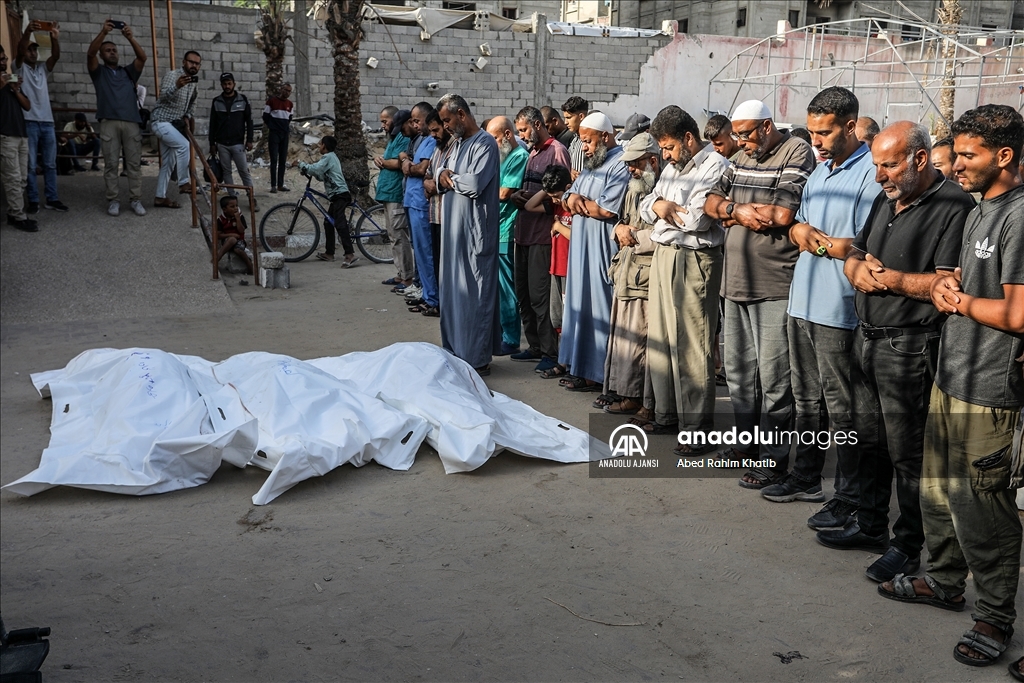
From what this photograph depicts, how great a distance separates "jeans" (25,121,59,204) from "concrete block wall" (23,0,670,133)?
4870mm

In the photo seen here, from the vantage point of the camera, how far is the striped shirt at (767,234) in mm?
4199

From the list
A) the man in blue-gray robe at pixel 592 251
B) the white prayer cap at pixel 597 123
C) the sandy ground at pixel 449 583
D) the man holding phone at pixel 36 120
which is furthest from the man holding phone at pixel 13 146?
the white prayer cap at pixel 597 123

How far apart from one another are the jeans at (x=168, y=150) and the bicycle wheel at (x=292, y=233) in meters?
1.38

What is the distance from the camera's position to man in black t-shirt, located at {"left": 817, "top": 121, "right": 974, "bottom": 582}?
3219 millimetres

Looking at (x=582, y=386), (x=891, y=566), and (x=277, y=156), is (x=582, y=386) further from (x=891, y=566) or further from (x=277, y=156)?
(x=277, y=156)

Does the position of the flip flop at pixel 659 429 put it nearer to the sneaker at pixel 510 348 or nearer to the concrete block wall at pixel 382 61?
the sneaker at pixel 510 348

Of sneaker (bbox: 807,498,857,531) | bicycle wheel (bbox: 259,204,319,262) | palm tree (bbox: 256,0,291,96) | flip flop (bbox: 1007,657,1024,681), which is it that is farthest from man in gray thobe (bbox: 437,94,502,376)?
palm tree (bbox: 256,0,291,96)

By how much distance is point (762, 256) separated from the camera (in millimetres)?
4266

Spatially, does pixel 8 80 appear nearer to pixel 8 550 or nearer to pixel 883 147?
pixel 8 550

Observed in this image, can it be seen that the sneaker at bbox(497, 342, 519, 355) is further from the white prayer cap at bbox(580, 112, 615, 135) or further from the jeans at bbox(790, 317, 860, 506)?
the jeans at bbox(790, 317, 860, 506)

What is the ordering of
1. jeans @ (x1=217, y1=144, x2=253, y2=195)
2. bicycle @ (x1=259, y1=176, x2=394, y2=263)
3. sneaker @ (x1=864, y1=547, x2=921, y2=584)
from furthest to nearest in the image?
jeans @ (x1=217, y1=144, x2=253, y2=195) → bicycle @ (x1=259, y1=176, x2=394, y2=263) → sneaker @ (x1=864, y1=547, x2=921, y2=584)

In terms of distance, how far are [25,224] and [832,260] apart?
31.5ft

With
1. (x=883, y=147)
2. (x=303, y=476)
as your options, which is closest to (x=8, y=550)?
(x=303, y=476)

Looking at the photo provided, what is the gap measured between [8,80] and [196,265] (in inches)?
117
